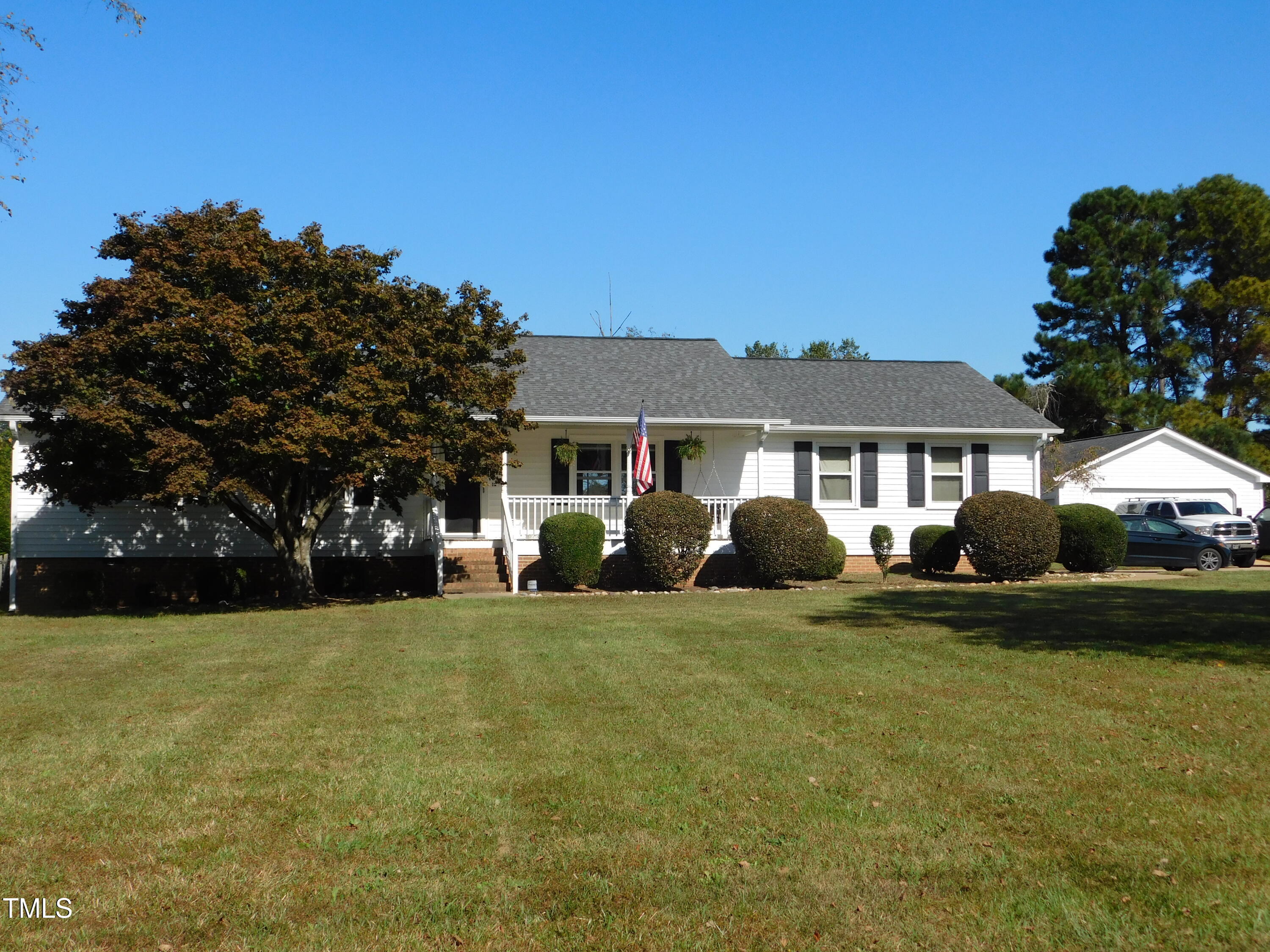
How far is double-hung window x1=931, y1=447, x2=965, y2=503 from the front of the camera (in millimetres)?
24312

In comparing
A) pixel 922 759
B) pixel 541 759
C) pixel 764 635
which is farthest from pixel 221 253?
pixel 922 759

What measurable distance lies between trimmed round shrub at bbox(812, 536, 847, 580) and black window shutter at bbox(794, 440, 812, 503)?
250 cm

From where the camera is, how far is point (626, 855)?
16.6ft

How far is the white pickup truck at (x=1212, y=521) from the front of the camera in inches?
963

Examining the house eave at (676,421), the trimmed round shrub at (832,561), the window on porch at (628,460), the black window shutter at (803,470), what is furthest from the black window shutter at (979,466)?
the window on porch at (628,460)

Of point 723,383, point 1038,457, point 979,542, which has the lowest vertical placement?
point 979,542

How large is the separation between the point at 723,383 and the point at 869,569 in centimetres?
552

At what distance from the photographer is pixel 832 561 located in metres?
20.6

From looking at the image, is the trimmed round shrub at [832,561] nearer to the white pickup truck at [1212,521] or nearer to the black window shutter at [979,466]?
the black window shutter at [979,466]

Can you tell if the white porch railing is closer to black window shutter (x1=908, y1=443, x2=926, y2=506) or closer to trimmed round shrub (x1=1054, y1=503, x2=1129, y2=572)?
black window shutter (x1=908, y1=443, x2=926, y2=506)

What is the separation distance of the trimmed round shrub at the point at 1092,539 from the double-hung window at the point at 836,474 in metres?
Answer: 4.65

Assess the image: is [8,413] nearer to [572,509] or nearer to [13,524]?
[13,524]

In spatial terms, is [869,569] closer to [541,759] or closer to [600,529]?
[600,529]

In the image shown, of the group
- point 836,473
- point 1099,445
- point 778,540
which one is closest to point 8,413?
point 778,540
